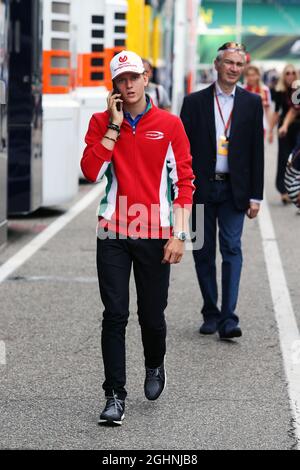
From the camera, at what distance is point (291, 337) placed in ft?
26.1

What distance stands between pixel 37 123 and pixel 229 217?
4.21 m

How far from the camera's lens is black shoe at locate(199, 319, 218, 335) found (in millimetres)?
8133

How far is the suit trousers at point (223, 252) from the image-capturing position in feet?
26.1

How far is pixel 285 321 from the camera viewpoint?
8461mm

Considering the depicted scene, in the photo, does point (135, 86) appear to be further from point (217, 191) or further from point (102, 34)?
point (102, 34)

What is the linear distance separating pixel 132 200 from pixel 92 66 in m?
10.9

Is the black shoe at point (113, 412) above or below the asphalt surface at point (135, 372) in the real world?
above

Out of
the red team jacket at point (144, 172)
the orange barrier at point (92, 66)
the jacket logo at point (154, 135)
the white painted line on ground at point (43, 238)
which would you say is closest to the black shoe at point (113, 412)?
the red team jacket at point (144, 172)

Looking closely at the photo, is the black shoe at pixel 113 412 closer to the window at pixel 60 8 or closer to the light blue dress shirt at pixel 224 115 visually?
the light blue dress shirt at pixel 224 115

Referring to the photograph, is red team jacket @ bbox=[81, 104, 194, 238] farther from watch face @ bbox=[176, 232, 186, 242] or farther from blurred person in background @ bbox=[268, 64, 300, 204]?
blurred person in background @ bbox=[268, 64, 300, 204]

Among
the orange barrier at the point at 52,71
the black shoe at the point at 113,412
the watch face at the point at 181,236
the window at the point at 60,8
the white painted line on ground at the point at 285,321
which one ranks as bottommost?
the white painted line on ground at the point at 285,321

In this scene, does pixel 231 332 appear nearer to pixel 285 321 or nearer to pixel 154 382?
pixel 285 321

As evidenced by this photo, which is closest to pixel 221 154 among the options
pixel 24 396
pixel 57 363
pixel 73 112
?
pixel 57 363

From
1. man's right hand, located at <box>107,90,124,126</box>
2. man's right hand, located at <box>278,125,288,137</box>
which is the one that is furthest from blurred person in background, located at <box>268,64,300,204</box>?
man's right hand, located at <box>107,90,124,126</box>
